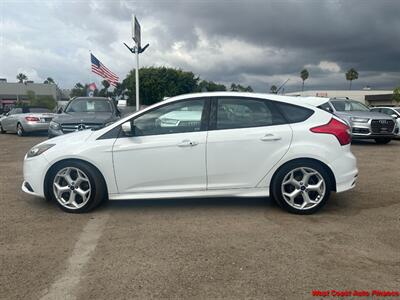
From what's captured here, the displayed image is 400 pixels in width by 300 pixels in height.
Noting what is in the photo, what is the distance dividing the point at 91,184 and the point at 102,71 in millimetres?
22069

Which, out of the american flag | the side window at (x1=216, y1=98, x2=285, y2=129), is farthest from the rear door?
the american flag

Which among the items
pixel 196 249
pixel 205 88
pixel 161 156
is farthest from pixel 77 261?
pixel 205 88

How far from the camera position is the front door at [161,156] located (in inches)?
180

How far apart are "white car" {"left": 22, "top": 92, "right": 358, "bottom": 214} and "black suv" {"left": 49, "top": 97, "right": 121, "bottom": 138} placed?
121 inches

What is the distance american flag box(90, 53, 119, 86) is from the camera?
24297 mm

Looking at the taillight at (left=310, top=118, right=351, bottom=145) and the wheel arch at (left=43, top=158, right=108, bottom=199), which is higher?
the taillight at (left=310, top=118, right=351, bottom=145)

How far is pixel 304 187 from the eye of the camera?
15.2 ft

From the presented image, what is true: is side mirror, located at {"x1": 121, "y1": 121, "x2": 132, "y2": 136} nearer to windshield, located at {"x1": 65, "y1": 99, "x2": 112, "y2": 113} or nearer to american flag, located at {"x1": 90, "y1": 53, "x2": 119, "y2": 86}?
windshield, located at {"x1": 65, "y1": 99, "x2": 112, "y2": 113}

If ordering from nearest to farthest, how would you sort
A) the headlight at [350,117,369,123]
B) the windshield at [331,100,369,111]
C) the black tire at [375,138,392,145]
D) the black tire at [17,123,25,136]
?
the headlight at [350,117,369,123] < the black tire at [375,138,392,145] < the windshield at [331,100,369,111] < the black tire at [17,123,25,136]

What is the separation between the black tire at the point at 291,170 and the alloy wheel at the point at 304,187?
0.09ft

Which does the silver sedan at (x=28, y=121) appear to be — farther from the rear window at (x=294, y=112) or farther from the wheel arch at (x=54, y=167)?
the rear window at (x=294, y=112)

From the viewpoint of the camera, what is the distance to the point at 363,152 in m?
10.8

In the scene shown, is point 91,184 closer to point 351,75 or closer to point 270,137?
point 270,137

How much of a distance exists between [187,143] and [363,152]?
313 inches
